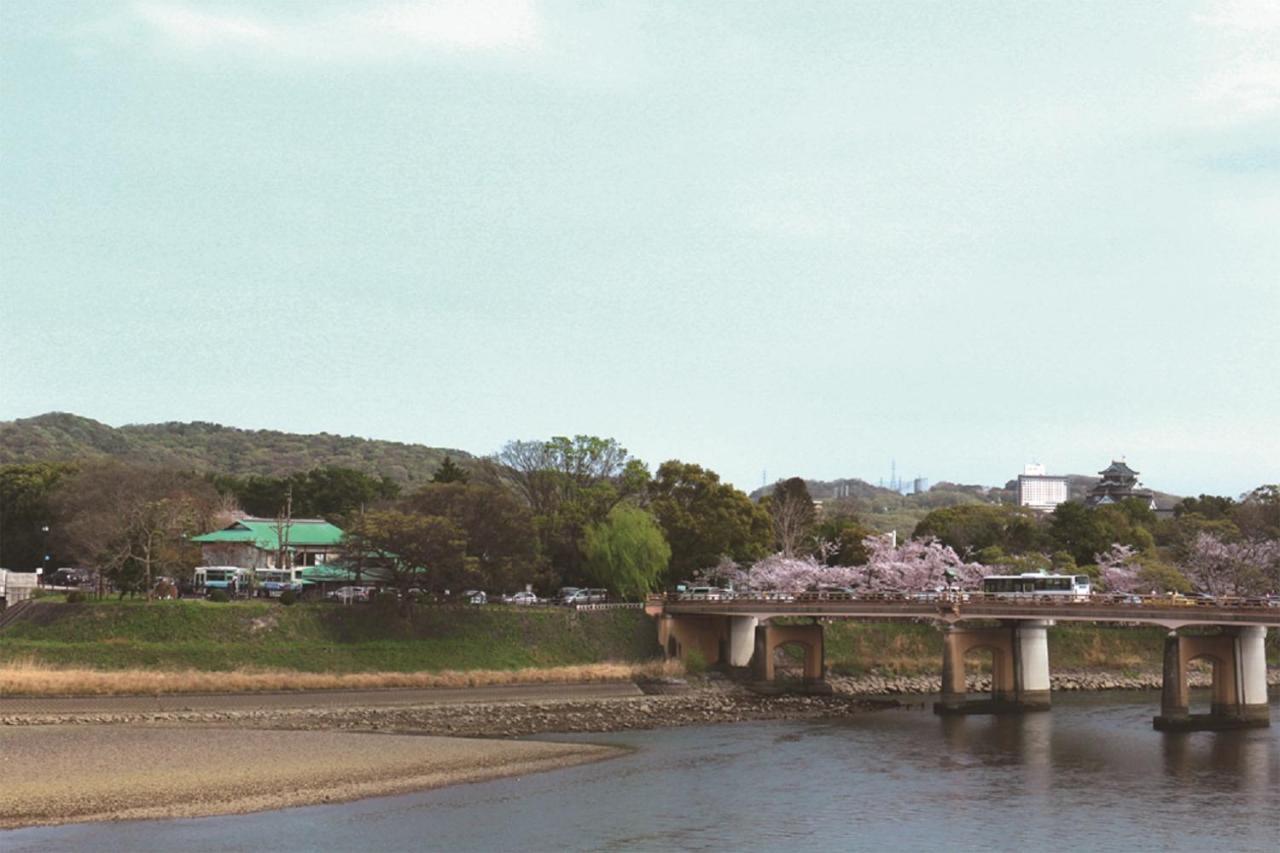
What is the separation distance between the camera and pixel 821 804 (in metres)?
47.6

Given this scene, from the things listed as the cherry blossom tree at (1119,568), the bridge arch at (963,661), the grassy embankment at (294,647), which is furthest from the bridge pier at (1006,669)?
the cherry blossom tree at (1119,568)

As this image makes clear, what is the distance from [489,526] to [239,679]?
797 inches

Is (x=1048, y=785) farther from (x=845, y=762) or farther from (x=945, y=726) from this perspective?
(x=945, y=726)

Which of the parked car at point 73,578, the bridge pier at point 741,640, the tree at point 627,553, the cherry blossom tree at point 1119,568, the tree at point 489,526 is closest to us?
the tree at point 489,526

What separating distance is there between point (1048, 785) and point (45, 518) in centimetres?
8909

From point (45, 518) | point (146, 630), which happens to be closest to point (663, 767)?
point (146, 630)

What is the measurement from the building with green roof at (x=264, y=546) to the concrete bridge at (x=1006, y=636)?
27051 millimetres

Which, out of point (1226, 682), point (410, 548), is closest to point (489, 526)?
point (410, 548)

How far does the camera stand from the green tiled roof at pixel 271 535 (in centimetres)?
10288

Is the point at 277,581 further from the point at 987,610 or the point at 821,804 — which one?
the point at 821,804

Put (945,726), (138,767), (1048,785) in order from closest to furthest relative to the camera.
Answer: (138,767), (1048,785), (945,726)

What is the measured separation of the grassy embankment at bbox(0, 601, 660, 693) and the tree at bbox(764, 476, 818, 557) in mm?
39979

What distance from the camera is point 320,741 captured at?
5731 centimetres

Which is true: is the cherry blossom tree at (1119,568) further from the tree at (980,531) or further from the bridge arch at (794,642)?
the bridge arch at (794,642)
